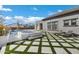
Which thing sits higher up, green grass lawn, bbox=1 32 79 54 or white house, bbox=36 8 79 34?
white house, bbox=36 8 79 34

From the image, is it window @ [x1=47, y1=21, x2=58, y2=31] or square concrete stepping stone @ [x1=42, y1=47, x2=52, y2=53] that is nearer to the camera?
square concrete stepping stone @ [x1=42, y1=47, x2=52, y2=53]

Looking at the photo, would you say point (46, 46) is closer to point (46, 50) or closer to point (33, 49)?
point (46, 50)

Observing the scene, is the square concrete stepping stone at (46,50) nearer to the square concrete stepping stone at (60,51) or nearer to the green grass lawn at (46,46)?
the green grass lawn at (46,46)

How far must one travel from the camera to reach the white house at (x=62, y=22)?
10.7 feet

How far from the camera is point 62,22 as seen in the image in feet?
11.3

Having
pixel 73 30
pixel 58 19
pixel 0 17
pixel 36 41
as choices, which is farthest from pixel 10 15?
pixel 73 30

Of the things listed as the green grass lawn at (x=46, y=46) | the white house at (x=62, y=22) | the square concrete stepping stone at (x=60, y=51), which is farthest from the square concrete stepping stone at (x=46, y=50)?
the white house at (x=62, y=22)

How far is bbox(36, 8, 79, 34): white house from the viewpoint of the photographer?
128 inches

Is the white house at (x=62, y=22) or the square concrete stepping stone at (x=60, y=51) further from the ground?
the white house at (x=62, y=22)

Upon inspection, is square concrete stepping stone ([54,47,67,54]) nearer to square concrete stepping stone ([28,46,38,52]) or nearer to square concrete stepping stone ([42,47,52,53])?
square concrete stepping stone ([42,47,52,53])

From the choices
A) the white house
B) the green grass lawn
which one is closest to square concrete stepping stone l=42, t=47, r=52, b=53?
the green grass lawn

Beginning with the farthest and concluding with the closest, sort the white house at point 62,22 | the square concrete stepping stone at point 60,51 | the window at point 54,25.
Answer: the window at point 54,25 → the white house at point 62,22 → the square concrete stepping stone at point 60,51

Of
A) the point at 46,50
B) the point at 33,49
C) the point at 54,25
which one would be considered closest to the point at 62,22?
the point at 54,25

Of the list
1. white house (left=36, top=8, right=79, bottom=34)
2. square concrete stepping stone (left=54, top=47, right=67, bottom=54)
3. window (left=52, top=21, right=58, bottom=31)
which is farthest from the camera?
window (left=52, top=21, right=58, bottom=31)
